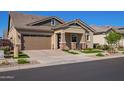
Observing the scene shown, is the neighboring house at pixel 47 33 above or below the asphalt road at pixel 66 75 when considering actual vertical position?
above

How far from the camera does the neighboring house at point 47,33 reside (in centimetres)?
2558

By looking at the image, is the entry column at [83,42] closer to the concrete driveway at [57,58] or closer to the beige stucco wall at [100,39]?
the concrete driveway at [57,58]

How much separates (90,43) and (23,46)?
11755 mm

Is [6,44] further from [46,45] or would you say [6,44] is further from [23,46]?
[46,45]

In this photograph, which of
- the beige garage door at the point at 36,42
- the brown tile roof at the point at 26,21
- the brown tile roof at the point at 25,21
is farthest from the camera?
the brown tile roof at the point at 26,21

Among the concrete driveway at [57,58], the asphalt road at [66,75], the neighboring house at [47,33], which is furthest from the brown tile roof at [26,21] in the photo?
the asphalt road at [66,75]

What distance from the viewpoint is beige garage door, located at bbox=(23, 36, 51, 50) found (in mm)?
25750

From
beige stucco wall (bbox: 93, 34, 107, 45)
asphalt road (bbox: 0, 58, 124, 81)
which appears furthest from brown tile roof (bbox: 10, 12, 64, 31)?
asphalt road (bbox: 0, 58, 124, 81)

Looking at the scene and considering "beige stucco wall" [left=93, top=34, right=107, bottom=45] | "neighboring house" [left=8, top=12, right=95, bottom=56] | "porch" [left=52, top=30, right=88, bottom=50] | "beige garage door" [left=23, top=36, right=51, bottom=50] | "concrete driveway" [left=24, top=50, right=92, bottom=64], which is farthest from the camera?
"beige stucco wall" [left=93, top=34, right=107, bottom=45]

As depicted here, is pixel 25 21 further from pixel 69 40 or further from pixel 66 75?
pixel 66 75

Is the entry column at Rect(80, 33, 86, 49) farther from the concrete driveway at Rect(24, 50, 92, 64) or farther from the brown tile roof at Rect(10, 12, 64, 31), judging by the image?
the concrete driveway at Rect(24, 50, 92, 64)

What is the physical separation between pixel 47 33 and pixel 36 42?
2310mm

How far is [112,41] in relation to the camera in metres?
26.4
